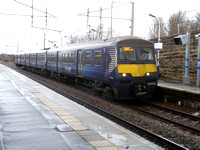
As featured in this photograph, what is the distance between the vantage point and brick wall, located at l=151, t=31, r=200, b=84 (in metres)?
15.3

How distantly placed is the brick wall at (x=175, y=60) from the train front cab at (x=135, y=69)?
164 inches

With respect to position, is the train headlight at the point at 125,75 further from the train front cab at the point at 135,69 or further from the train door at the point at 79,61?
the train door at the point at 79,61

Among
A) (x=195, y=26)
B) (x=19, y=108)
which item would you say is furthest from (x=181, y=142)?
(x=195, y=26)

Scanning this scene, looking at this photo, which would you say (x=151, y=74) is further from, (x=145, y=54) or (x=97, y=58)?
(x=97, y=58)

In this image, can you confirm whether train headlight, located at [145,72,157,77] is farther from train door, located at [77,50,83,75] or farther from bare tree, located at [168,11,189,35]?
bare tree, located at [168,11,189,35]

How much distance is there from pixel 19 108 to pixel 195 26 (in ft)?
124

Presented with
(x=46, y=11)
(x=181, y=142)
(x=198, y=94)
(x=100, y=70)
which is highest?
(x=46, y=11)

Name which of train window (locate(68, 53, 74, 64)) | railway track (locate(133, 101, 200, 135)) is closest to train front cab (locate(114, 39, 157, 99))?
railway track (locate(133, 101, 200, 135))

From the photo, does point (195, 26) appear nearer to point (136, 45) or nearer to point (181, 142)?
point (136, 45)

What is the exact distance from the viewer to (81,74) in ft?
51.8

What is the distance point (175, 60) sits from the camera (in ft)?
56.2

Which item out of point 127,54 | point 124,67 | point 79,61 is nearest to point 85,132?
point 124,67

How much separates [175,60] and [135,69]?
6471 mm

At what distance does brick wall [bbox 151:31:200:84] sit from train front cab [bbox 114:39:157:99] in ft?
13.7
